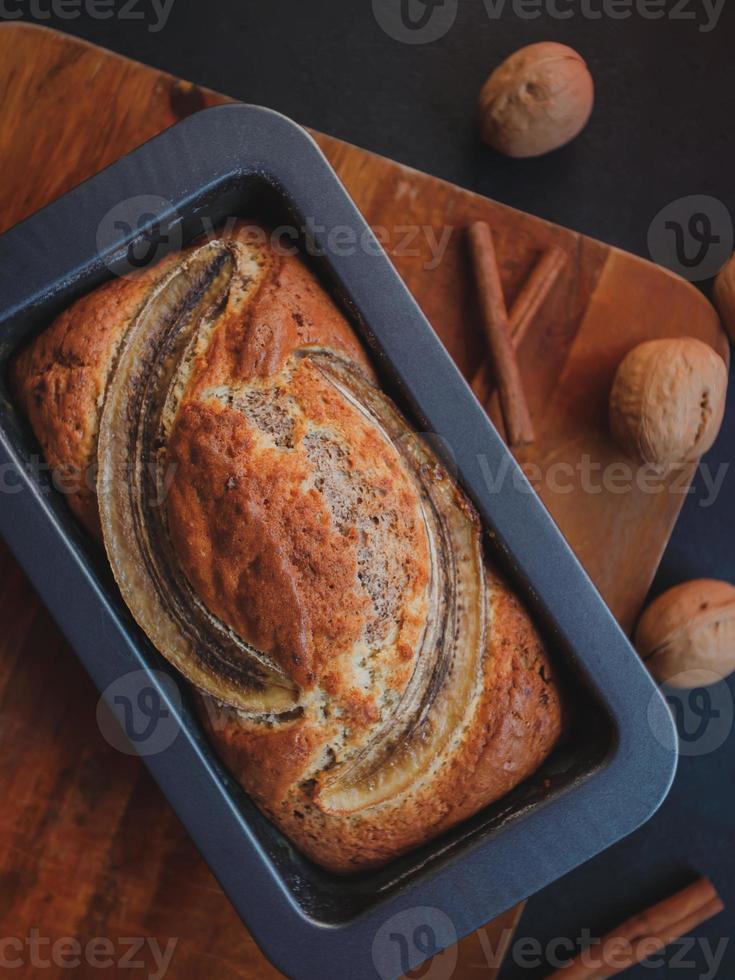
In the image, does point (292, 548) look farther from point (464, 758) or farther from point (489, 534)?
point (464, 758)

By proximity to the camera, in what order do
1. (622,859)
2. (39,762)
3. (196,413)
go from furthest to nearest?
(622,859), (39,762), (196,413)

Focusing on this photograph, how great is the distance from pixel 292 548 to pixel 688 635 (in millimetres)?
754

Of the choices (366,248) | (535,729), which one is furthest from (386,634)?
(366,248)

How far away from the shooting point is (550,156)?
1.75 metres

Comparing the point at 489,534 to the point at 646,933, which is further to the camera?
the point at 646,933

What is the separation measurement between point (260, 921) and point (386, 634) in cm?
42

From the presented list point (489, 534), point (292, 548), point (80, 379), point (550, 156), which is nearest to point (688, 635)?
point (489, 534)

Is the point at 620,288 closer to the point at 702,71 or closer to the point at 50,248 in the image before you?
the point at 702,71

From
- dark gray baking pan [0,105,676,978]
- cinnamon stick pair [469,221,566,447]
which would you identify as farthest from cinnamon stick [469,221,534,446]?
dark gray baking pan [0,105,676,978]

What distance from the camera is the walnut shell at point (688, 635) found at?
1.55 m

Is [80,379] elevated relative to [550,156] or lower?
lower

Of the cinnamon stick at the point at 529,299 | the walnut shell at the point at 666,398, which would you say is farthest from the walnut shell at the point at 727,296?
the cinnamon stick at the point at 529,299

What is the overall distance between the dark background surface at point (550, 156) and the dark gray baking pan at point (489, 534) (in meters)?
0.55

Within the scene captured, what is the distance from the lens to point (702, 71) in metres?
1.82
